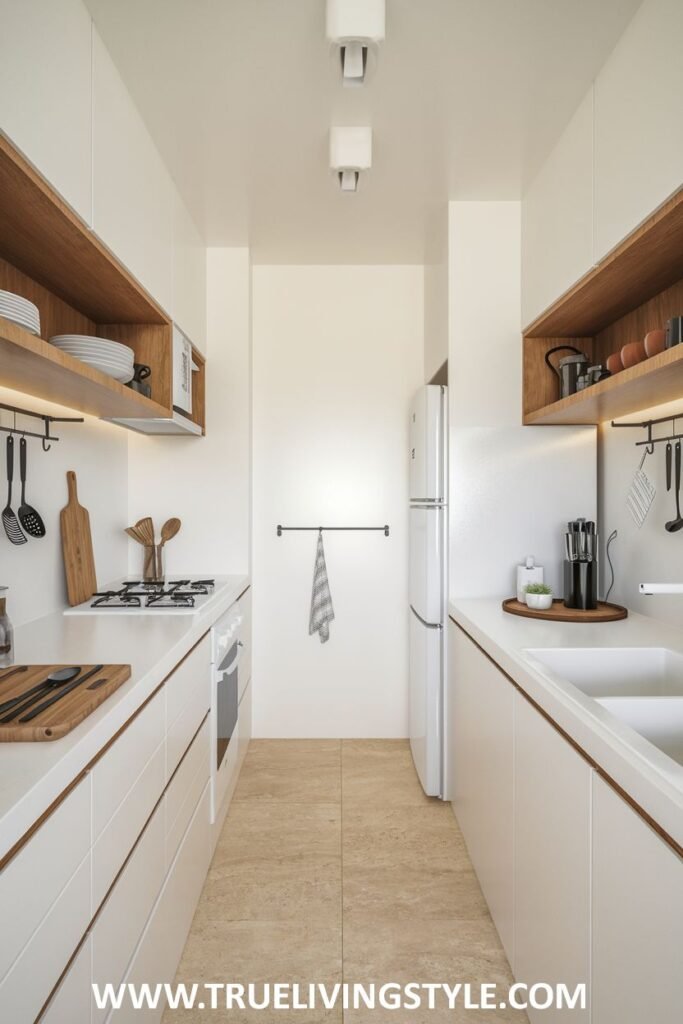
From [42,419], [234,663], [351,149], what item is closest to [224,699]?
[234,663]

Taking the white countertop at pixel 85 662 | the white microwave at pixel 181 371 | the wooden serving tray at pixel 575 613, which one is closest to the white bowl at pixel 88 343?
the white microwave at pixel 181 371

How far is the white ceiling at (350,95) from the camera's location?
5.08 ft

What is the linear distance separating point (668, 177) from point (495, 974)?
6.90 ft

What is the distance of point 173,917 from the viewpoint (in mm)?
1617

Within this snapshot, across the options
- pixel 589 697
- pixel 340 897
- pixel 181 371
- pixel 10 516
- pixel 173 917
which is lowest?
pixel 340 897

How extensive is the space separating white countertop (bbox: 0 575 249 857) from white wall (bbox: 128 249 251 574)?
39 cm

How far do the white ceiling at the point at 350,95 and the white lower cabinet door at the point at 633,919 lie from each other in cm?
184

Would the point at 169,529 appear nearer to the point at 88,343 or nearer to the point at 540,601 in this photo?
the point at 88,343

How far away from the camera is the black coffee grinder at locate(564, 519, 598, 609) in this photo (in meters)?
2.20

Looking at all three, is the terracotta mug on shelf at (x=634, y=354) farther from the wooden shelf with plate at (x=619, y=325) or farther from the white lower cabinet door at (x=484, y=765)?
the white lower cabinet door at (x=484, y=765)

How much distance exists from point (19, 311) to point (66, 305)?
3.02ft

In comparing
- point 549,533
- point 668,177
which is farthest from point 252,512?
point 668,177

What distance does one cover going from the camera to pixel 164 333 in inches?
93.1

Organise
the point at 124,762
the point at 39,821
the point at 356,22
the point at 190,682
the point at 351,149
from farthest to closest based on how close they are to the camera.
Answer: the point at 351,149 → the point at 190,682 → the point at 356,22 → the point at 124,762 → the point at 39,821
